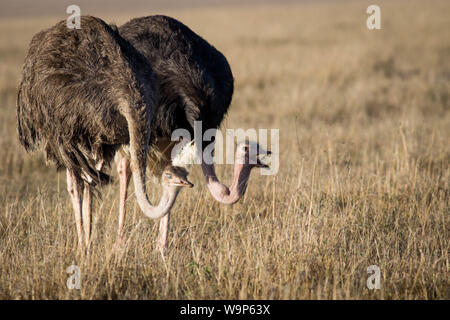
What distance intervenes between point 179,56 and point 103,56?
0.82m

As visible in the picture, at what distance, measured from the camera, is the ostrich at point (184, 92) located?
482 cm

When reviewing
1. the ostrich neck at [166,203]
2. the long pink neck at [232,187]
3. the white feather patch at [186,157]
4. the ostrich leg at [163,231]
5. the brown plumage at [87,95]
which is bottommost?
the ostrich leg at [163,231]

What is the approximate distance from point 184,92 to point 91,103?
2.90 feet

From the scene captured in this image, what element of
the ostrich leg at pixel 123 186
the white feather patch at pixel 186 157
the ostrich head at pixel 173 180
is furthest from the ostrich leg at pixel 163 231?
the ostrich head at pixel 173 180

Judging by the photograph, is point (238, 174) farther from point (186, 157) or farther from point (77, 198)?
point (77, 198)

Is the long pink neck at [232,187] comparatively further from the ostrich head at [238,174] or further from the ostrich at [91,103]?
the ostrich at [91,103]

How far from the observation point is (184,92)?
4859 millimetres

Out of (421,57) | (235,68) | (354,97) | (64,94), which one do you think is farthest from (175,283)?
(421,57)

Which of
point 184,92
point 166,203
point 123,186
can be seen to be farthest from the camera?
point 123,186

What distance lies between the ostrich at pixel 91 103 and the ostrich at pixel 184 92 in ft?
0.72

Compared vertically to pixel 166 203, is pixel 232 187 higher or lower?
higher

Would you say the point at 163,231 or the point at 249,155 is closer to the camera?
the point at 249,155

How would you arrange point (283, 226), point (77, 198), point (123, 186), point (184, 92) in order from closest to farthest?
1. point (283, 226)
2. point (184, 92)
3. point (77, 198)
4. point (123, 186)

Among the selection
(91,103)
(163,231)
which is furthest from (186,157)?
(91,103)
